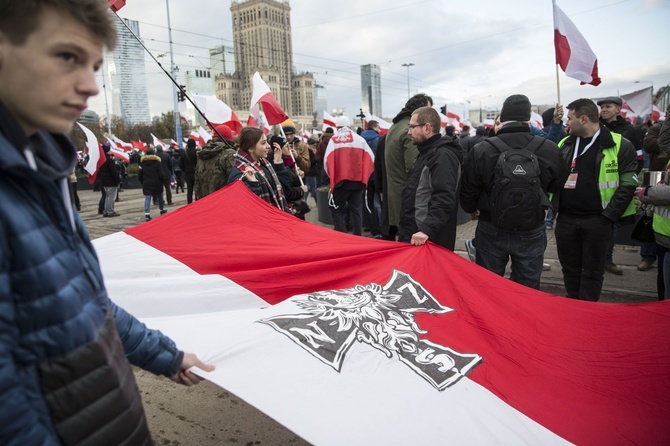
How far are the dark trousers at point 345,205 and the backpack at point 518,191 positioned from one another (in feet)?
14.4

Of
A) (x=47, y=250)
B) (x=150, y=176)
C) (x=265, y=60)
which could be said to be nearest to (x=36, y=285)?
(x=47, y=250)

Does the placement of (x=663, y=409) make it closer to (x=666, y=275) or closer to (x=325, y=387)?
(x=325, y=387)

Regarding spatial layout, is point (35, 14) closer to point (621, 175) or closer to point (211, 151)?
point (621, 175)

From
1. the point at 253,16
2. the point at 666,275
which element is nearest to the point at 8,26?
the point at 666,275

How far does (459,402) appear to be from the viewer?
1886 millimetres

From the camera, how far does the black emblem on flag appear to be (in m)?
2.05

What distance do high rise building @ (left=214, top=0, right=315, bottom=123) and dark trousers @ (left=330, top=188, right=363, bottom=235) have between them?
66.3 m

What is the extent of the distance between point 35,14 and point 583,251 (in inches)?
186

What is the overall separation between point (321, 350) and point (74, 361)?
3.78ft

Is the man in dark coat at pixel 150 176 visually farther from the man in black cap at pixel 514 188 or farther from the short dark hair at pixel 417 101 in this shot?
the man in black cap at pixel 514 188

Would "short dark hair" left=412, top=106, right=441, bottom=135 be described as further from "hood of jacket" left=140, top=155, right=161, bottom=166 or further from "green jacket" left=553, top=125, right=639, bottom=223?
"hood of jacket" left=140, top=155, right=161, bottom=166

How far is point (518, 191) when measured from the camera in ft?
12.0

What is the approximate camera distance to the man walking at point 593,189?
4.28m

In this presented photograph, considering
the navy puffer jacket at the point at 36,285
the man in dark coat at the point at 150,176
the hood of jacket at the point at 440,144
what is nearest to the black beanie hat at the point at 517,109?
the hood of jacket at the point at 440,144
